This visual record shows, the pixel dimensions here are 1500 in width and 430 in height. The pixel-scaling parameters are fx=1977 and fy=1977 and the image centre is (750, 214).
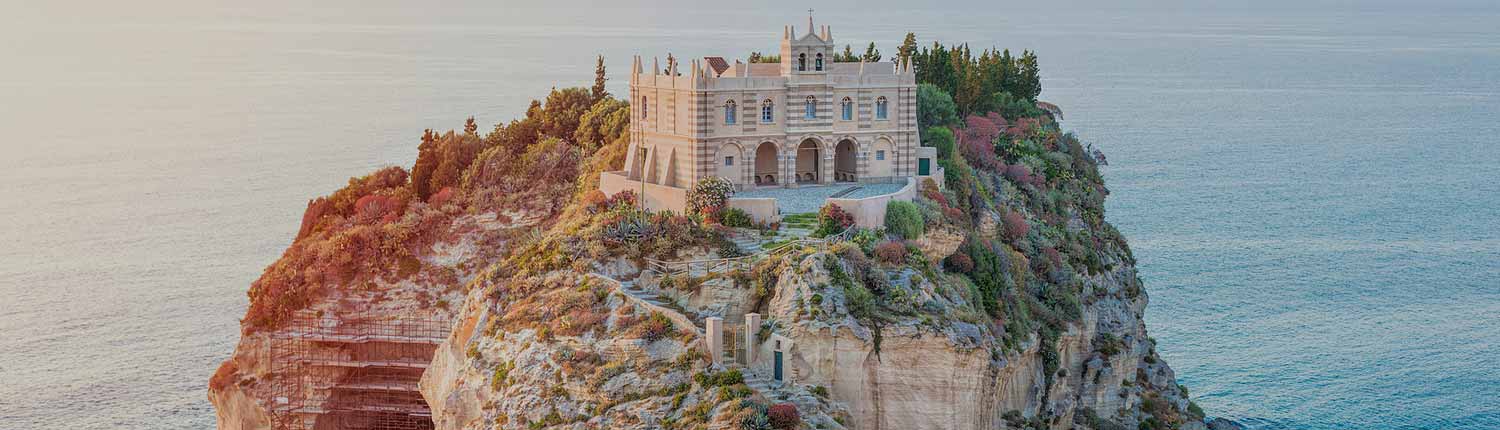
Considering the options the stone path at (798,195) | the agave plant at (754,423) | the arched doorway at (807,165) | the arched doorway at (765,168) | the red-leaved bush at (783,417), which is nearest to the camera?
the agave plant at (754,423)

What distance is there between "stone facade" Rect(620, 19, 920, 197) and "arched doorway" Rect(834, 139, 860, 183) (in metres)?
0.04

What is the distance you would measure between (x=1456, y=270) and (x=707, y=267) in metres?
69.1

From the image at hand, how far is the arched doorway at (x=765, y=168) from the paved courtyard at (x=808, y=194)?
3.27ft

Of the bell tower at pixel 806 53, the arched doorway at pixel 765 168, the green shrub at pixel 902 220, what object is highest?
the bell tower at pixel 806 53

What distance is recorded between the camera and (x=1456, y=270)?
404 ft

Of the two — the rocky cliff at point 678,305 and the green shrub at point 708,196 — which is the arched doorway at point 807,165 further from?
the green shrub at point 708,196

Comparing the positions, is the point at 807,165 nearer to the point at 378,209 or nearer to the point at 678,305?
the point at 678,305

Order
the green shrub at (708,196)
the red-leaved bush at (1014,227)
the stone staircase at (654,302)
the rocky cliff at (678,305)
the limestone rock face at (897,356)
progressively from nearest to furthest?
the limestone rock face at (897,356) < the rocky cliff at (678,305) < the stone staircase at (654,302) < the green shrub at (708,196) < the red-leaved bush at (1014,227)

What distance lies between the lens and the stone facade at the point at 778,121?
79500mm

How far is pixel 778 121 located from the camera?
81375mm

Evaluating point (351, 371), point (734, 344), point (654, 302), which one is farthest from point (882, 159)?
point (351, 371)

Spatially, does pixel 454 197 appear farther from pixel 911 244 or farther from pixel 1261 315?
pixel 1261 315

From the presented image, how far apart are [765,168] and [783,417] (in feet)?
69.8

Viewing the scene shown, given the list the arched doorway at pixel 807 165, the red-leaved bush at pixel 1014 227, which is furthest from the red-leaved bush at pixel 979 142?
the arched doorway at pixel 807 165
